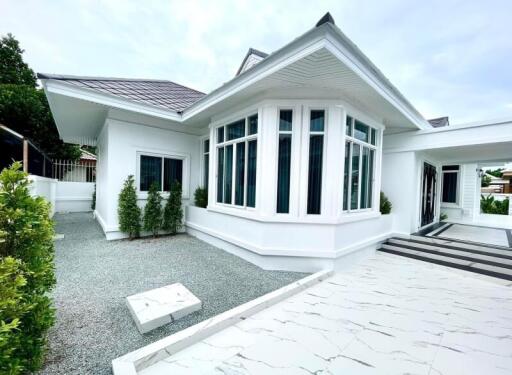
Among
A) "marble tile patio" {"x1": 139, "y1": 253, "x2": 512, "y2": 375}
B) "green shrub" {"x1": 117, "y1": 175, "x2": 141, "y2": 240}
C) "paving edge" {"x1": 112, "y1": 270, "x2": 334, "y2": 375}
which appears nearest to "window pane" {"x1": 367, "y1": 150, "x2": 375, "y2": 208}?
"marble tile patio" {"x1": 139, "y1": 253, "x2": 512, "y2": 375}

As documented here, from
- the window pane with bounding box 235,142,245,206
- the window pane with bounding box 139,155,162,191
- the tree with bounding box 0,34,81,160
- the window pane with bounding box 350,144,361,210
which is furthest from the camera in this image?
the tree with bounding box 0,34,81,160

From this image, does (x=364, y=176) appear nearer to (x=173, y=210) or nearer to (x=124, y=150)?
(x=173, y=210)

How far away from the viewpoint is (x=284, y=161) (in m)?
4.46

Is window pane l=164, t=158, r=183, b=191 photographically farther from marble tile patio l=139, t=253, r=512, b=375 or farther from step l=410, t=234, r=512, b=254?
step l=410, t=234, r=512, b=254

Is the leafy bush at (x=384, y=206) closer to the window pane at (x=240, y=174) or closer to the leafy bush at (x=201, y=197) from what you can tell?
the window pane at (x=240, y=174)

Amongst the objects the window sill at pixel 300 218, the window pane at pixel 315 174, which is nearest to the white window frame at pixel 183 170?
the window sill at pixel 300 218

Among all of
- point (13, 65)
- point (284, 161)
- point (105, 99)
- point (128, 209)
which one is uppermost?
point (13, 65)

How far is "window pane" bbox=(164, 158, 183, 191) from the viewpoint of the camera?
6.86 metres

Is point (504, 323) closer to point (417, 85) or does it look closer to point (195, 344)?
point (195, 344)

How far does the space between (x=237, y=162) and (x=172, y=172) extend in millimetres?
2803

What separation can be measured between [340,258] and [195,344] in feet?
10.3

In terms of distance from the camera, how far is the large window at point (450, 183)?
→ 1045cm

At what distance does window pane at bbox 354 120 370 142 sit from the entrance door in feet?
11.1

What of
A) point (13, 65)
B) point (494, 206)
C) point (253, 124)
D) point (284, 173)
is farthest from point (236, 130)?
point (13, 65)
